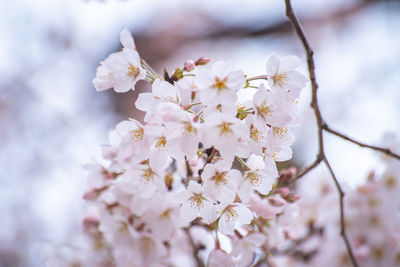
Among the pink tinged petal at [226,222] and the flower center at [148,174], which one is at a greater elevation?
the flower center at [148,174]

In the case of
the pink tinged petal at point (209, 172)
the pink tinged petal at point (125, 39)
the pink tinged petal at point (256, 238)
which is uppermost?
the pink tinged petal at point (125, 39)

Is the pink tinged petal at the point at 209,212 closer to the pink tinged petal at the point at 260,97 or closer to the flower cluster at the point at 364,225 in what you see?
the pink tinged petal at the point at 260,97

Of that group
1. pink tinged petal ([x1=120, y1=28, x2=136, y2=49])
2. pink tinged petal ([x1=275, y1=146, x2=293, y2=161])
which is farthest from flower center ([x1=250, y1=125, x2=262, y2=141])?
pink tinged petal ([x1=120, y1=28, x2=136, y2=49])

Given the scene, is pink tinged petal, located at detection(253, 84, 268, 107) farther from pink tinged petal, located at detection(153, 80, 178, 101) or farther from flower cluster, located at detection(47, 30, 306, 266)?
pink tinged petal, located at detection(153, 80, 178, 101)

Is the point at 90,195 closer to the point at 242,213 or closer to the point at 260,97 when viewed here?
the point at 242,213

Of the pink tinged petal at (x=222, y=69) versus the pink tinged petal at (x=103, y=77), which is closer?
the pink tinged petal at (x=222, y=69)

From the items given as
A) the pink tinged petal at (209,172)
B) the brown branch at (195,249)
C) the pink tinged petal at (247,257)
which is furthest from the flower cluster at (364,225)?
the pink tinged petal at (209,172)

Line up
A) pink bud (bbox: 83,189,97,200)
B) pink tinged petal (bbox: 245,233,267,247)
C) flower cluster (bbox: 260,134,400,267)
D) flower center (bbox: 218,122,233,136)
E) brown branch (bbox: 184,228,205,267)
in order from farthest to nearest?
1. flower cluster (bbox: 260,134,400,267)
2. brown branch (bbox: 184,228,205,267)
3. pink bud (bbox: 83,189,97,200)
4. pink tinged petal (bbox: 245,233,267,247)
5. flower center (bbox: 218,122,233,136)

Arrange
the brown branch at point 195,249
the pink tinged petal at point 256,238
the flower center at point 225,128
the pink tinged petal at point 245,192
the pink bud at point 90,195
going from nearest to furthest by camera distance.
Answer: the flower center at point 225,128, the pink tinged petal at point 245,192, the pink tinged petal at point 256,238, the pink bud at point 90,195, the brown branch at point 195,249

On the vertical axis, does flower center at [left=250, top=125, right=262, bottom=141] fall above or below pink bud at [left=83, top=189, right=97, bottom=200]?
above
